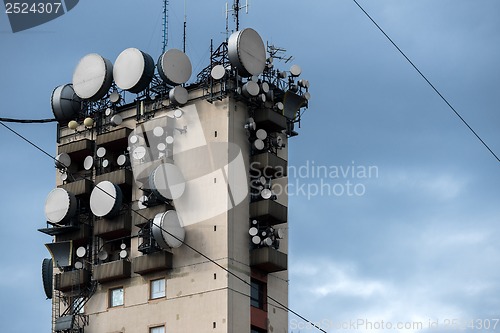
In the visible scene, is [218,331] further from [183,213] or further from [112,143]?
[112,143]

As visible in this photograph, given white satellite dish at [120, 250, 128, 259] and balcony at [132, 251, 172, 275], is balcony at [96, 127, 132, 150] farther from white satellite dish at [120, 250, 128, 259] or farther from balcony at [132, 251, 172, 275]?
balcony at [132, 251, 172, 275]

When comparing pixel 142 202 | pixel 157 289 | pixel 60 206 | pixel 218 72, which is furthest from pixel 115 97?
pixel 157 289

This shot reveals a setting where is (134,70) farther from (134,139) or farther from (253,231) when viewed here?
(253,231)

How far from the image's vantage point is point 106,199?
277 feet

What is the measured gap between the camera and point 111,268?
8406cm

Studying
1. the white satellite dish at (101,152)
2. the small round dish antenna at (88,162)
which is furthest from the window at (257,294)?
the small round dish antenna at (88,162)

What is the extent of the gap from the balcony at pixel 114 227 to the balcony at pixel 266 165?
8705mm

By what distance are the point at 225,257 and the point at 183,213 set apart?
4.59 metres

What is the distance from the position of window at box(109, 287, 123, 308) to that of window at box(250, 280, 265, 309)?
8875 mm

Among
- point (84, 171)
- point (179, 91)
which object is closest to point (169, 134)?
point (179, 91)

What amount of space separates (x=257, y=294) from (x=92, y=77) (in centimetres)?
1894

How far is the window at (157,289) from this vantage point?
270ft

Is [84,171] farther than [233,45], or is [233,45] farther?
[84,171]

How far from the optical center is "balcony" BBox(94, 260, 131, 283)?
83.4 meters
